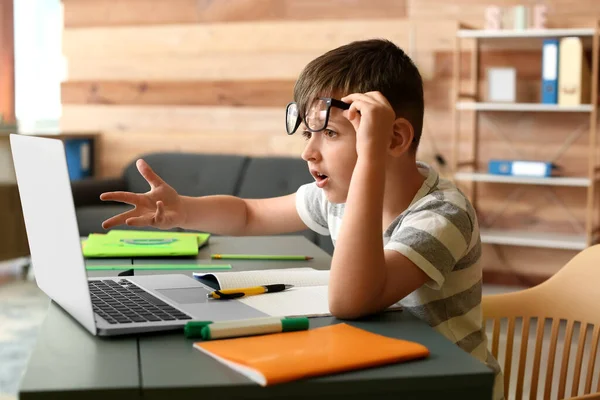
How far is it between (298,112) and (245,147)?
3423 mm

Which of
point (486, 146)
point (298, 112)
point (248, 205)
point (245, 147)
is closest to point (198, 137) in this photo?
point (245, 147)

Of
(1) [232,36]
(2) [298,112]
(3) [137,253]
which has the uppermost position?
(1) [232,36]

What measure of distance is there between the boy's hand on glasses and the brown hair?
0.14 meters

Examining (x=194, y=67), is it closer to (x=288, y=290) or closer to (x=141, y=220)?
(x=141, y=220)

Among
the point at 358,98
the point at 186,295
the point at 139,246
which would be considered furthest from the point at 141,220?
the point at 358,98

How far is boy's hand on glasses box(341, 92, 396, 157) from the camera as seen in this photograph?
1137 mm

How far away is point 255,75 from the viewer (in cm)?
467

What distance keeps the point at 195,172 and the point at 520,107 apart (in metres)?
1.81

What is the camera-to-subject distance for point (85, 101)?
16.4 feet

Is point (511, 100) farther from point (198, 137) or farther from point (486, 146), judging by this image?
point (198, 137)

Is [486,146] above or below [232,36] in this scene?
below

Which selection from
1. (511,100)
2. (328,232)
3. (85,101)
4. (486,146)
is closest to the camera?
(328,232)

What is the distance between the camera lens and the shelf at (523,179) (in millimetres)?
3707

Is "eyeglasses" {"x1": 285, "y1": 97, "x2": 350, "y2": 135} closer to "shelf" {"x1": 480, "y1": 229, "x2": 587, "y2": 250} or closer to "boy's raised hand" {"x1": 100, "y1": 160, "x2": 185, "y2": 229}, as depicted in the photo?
"boy's raised hand" {"x1": 100, "y1": 160, "x2": 185, "y2": 229}
